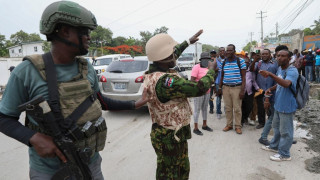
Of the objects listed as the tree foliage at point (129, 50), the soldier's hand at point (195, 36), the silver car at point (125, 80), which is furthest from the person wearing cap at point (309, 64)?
the tree foliage at point (129, 50)

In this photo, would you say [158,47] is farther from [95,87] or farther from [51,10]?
[51,10]

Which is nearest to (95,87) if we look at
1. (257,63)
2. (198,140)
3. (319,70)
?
(198,140)

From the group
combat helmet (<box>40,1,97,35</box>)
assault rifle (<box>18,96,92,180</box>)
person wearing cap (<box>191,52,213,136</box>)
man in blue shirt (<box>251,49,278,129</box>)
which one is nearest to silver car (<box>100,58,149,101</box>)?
person wearing cap (<box>191,52,213,136</box>)

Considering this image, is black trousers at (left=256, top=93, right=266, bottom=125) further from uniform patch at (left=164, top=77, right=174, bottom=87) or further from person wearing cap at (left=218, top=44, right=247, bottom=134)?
uniform patch at (left=164, top=77, right=174, bottom=87)

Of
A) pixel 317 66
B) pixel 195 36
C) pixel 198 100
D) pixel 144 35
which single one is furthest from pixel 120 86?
pixel 144 35

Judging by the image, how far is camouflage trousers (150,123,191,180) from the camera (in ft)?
6.77

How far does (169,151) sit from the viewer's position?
6.78 feet

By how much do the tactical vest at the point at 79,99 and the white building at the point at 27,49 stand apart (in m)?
46.9

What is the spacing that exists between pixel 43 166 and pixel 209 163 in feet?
8.21

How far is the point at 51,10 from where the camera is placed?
53.2 inches

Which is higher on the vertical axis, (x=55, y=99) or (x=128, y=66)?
(x=128, y=66)

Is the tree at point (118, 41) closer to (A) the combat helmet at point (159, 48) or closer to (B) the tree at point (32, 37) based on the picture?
(B) the tree at point (32, 37)

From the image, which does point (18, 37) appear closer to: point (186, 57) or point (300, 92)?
point (186, 57)

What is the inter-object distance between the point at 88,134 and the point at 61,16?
2.46 feet
